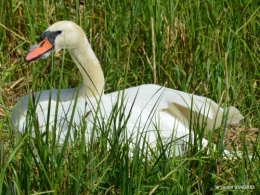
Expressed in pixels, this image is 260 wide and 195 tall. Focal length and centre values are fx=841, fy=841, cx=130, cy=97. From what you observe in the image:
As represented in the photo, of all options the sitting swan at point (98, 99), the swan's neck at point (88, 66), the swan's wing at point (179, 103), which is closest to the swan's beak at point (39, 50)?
the sitting swan at point (98, 99)

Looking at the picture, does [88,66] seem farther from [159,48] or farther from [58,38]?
[159,48]

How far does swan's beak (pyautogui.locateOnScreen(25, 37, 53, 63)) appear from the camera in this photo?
453 cm

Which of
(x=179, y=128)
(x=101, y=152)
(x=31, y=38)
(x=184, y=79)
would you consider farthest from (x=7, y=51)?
(x=101, y=152)

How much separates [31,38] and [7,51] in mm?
299

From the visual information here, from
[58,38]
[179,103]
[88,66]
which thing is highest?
[58,38]

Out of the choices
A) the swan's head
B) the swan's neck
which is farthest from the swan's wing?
the swan's head

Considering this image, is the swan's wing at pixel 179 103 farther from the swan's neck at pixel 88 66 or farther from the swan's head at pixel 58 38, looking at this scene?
the swan's head at pixel 58 38

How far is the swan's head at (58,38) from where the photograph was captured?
4.61 meters

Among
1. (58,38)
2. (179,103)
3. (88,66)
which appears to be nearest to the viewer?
(179,103)

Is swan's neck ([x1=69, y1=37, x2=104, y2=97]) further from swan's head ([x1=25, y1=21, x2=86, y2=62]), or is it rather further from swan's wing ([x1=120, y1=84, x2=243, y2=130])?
swan's wing ([x1=120, y1=84, x2=243, y2=130])

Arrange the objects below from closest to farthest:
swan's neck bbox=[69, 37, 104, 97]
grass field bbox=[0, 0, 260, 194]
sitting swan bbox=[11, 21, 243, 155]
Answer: sitting swan bbox=[11, 21, 243, 155]
swan's neck bbox=[69, 37, 104, 97]
grass field bbox=[0, 0, 260, 194]

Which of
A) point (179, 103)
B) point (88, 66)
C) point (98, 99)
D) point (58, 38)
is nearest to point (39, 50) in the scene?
point (58, 38)

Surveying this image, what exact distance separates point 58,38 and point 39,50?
13 cm

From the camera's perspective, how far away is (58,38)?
4.64m
